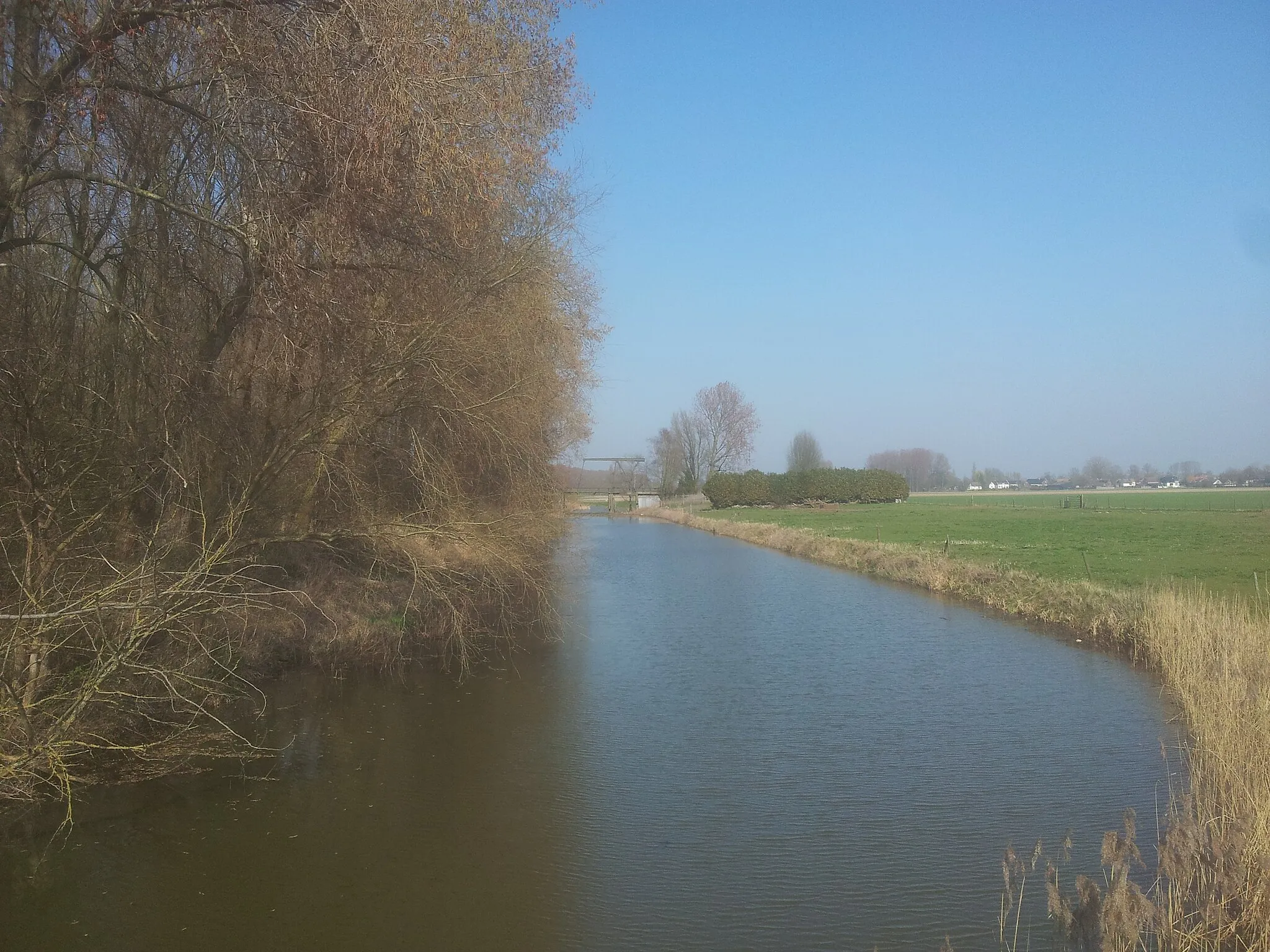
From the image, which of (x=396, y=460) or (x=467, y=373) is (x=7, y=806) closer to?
(x=396, y=460)

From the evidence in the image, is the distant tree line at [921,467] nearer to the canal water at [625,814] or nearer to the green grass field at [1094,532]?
the green grass field at [1094,532]

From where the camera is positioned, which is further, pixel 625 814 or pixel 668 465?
pixel 668 465

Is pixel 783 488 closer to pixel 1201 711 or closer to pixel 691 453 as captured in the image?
pixel 691 453

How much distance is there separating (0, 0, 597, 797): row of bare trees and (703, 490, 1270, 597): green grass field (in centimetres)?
1458

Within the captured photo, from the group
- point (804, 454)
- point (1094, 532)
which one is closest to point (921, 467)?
point (804, 454)

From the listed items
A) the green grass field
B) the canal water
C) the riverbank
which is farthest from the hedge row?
the canal water

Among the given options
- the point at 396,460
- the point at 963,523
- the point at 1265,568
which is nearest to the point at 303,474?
the point at 396,460

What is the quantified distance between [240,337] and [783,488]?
196ft

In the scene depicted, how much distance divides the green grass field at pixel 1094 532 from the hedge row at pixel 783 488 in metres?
2.11

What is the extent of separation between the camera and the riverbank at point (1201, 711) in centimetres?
481

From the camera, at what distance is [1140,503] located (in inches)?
2427

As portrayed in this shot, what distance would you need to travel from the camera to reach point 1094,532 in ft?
115

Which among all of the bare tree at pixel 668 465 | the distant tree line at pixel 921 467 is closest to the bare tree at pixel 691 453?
the bare tree at pixel 668 465

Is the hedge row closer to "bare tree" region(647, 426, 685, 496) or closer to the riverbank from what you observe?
"bare tree" region(647, 426, 685, 496)
